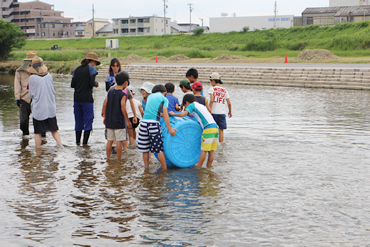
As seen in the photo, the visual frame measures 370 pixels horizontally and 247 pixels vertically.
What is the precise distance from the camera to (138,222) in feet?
14.5

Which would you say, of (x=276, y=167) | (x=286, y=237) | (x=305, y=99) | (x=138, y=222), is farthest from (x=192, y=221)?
(x=305, y=99)

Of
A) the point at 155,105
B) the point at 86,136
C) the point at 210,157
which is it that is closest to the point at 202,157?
the point at 210,157

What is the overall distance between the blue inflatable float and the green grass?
30312mm

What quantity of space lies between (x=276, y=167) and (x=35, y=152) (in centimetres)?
475

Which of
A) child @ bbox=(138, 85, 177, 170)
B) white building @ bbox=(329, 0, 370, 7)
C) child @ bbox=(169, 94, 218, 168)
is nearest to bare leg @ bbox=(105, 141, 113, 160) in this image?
child @ bbox=(138, 85, 177, 170)

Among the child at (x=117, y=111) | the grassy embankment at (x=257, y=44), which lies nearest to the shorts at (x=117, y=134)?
the child at (x=117, y=111)

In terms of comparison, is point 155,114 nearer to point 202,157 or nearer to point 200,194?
point 202,157

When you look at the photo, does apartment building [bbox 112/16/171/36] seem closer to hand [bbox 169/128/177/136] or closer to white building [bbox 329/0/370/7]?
white building [bbox 329/0/370/7]

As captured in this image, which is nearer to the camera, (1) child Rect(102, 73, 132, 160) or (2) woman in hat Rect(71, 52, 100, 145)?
(1) child Rect(102, 73, 132, 160)

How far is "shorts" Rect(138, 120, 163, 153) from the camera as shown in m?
6.20

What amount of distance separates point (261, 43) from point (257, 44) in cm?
50

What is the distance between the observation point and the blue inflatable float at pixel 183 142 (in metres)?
6.31

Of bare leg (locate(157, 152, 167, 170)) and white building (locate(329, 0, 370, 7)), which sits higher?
white building (locate(329, 0, 370, 7))

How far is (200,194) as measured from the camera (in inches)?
210
